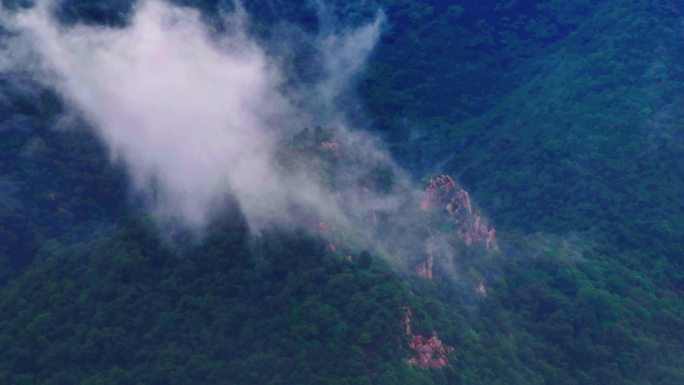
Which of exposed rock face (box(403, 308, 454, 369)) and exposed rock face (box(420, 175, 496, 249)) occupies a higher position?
exposed rock face (box(420, 175, 496, 249))

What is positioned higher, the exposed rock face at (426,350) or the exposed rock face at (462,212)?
the exposed rock face at (462,212)

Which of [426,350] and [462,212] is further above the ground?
[462,212]

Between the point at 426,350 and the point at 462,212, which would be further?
the point at 462,212

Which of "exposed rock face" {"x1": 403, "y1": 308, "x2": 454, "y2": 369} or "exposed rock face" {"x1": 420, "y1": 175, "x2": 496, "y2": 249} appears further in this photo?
"exposed rock face" {"x1": 420, "y1": 175, "x2": 496, "y2": 249}

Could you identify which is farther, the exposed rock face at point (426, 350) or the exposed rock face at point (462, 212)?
the exposed rock face at point (462, 212)
